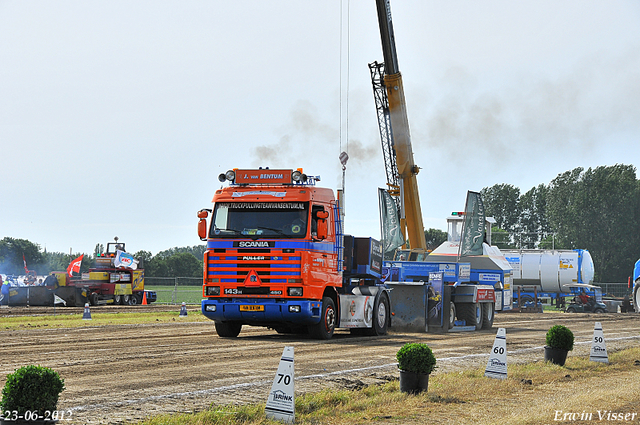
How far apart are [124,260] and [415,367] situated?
1414 inches

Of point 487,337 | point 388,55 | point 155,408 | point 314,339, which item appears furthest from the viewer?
point 388,55

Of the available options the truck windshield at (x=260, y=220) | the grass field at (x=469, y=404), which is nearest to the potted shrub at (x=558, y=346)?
the grass field at (x=469, y=404)

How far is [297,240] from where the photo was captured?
54.4 feet

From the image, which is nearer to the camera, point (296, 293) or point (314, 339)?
point (296, 293)

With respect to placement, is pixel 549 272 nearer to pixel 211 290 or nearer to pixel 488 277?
pixel 488 277

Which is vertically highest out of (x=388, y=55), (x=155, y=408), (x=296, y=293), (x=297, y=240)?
(x=388, y=55)

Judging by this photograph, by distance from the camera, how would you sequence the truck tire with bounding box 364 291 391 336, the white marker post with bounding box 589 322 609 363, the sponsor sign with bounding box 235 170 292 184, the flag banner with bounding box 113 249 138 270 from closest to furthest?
the white marker post with bounding box 589 322 609 363
the sponsor sign with bounding box 235 170 292 184
the truck tire with bounding box 364 291 391 336
the flag banner with bounding box 113 249 138 270

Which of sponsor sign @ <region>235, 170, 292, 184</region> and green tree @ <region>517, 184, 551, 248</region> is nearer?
sponsor sign @ <region>235, 170, 292, 184</region>

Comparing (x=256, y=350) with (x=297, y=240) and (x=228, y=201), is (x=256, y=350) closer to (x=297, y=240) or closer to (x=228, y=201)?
(x=297, y=240)

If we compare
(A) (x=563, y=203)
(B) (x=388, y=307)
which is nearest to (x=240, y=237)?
(B) (x=388, y=307)

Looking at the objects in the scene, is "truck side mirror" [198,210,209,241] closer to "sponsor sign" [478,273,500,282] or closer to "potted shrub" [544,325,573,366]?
"potted shrub" [544,325,573,366]

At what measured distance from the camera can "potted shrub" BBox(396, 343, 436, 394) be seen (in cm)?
976

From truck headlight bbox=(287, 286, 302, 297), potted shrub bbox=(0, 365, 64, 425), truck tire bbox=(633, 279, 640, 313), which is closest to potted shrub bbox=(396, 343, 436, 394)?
potted shrub bbox=(0, 365, 64, 425)

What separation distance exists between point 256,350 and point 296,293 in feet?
6.73
